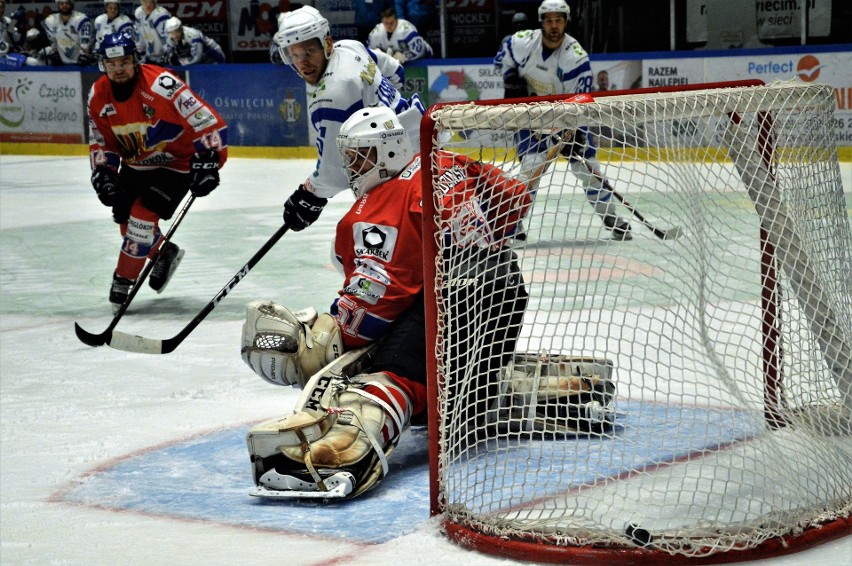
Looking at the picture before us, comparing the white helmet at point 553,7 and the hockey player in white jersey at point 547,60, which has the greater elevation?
the white helmet at point 553,7

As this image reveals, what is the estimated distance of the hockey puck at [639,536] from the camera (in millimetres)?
2441

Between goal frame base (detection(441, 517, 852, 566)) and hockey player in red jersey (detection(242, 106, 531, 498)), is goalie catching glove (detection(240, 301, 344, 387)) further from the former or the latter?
goal frame base (detection(441, 517, 852, 566))

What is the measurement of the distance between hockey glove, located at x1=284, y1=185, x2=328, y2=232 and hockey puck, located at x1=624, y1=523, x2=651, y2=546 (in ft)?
7.71

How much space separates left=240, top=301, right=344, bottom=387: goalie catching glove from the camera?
3.39 metres

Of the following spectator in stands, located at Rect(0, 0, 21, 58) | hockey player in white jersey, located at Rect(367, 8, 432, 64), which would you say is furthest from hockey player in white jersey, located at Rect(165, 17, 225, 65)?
spectator in stands, located at Rect(0, 0, 21, 58)

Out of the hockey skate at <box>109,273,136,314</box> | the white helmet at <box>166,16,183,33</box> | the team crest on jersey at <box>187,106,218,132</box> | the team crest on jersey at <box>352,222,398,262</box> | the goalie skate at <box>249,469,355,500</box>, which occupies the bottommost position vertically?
the hockey skate at <box>109,273,136,314</box>

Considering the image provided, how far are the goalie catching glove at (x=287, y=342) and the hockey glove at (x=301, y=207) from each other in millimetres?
1166

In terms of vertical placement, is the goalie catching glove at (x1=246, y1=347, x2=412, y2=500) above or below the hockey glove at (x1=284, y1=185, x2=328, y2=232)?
below

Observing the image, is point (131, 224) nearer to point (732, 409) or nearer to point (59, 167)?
point (732, 409)

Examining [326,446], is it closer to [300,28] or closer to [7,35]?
[300,28]

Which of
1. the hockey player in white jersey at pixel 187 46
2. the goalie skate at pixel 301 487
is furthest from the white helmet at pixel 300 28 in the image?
the hockey player in white jersey at pixel 187 46

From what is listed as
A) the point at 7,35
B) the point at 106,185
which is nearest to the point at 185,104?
the point at 106,185

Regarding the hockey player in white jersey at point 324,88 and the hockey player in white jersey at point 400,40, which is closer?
the hockey player in white jersey at point 324,88

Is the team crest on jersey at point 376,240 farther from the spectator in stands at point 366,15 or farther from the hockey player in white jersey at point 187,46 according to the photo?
the hockey player in white jersey at point 187,46
